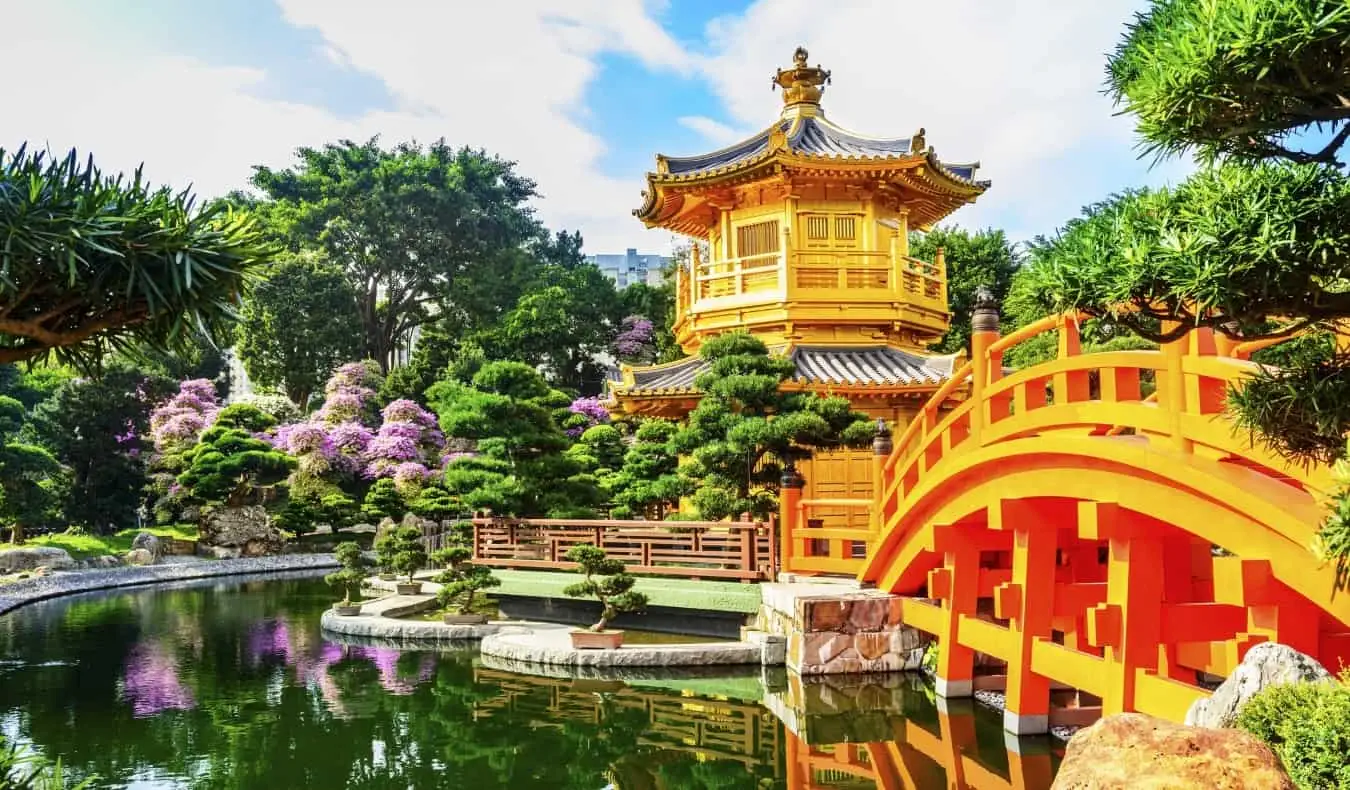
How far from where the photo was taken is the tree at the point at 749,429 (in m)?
12.0

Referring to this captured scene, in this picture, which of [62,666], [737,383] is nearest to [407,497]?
[62,666]

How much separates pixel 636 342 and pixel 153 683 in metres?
23.6

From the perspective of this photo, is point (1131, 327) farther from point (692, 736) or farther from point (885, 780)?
point (692, 736)

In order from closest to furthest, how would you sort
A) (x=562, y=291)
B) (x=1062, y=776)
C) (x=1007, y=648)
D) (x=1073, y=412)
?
1. (x=1062, y=776)
2. (x=1073, y=412)
3. (x=1007, y=648)
4. (x=562, y=291)

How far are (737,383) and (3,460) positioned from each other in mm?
19963

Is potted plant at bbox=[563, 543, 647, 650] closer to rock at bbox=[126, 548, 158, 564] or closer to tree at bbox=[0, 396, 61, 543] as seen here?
rock at bbox=[126, 548, 158, 564]

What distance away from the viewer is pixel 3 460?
23.6 m

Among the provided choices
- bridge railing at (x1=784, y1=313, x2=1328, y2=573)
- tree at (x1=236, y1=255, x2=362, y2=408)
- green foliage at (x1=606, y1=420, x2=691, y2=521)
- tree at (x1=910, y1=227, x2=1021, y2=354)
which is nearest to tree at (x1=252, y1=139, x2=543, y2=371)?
tree at (x1=236, y1=255, x2=362, y2=408)

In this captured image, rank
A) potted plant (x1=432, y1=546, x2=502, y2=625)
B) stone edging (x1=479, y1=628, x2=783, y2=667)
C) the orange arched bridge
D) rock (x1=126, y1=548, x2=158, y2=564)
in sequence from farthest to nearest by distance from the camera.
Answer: rock (x1=126, y1=548, x2=158, y2=564) < potted plant (x1=432, y1=546, x2=502, y2=625) < stone edging (x1=479, y1=628, x2=783, y2=667) < the orange arched bridge

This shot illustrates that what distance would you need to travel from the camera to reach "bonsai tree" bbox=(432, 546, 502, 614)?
1434 centimetres

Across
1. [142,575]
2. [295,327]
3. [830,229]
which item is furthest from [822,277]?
[295,327]

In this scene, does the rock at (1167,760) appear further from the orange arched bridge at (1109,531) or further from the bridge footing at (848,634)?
the bridge footing at (848,634)

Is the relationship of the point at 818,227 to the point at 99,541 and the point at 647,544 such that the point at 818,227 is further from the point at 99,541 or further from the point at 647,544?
the point at 99,541

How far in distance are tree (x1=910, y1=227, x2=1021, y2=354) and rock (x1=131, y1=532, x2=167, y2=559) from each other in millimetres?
20502
